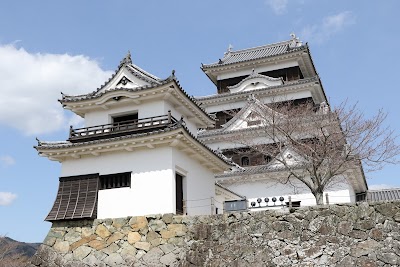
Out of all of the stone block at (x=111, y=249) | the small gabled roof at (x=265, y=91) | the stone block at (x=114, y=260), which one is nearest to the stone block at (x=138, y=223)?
the stone block at (x=111, y=249)

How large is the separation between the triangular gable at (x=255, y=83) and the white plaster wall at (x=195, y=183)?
1199cm

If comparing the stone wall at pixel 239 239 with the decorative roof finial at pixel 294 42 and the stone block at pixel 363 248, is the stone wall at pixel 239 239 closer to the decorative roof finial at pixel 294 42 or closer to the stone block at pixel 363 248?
the stone block at pixel 363 248

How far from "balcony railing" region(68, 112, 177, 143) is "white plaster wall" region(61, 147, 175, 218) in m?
0.81

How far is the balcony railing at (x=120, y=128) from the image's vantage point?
48.4ft

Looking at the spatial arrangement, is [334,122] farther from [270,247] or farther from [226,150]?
[226,150]

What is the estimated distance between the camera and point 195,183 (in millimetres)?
16031

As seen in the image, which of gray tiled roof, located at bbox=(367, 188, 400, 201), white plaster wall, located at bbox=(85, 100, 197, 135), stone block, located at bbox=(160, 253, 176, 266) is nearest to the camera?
stone block, located at bbox=(160, 253, 176, 266)

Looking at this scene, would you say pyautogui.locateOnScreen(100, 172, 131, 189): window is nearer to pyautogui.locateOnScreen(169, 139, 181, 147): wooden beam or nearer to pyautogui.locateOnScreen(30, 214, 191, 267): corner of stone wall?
pyautogui.locateOnScreen(30, 214, 191, 267): corner of stone wall

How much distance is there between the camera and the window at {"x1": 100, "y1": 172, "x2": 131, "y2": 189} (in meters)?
14.6

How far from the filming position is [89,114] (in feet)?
54.5

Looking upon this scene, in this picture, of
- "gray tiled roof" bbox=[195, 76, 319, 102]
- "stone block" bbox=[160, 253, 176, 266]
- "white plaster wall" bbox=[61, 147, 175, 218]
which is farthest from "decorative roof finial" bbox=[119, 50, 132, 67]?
"gray tiled roof" bbox=[195, 76, 319, 102]

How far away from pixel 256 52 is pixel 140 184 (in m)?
20.1

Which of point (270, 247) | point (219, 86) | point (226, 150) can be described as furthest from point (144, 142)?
point (219, 86)

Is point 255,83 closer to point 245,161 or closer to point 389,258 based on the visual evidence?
point 245,161
